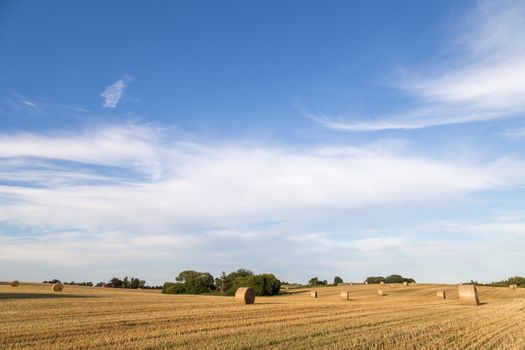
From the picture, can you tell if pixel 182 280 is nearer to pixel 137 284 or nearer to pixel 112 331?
pixel 137 284

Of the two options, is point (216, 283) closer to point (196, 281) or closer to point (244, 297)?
point (196, 281)

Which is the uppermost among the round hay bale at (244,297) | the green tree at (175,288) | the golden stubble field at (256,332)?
the green tree at (175,288)

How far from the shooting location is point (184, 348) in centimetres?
976

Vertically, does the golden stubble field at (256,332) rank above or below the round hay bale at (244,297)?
below

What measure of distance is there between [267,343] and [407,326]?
5599mm

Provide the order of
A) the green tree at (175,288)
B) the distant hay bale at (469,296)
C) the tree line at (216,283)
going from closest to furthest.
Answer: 1. the distant hay bale at (469,296)
2. the tree line at (216,283)
3. the green tree at (175,288)

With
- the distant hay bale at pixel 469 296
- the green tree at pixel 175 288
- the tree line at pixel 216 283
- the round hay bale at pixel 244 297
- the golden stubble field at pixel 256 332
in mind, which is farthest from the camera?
the green tree at pixel 175 288

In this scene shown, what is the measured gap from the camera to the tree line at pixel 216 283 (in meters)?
56.2

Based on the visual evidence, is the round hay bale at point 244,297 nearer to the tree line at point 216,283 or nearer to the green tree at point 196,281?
the tree line at point 216,283

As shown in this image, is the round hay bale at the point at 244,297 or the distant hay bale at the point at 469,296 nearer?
the distant hay bale at the point at 469,296

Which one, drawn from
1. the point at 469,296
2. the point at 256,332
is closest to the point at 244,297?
the point at 469,296

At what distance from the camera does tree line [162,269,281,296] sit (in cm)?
5622

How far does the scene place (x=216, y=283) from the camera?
70188 millimetres

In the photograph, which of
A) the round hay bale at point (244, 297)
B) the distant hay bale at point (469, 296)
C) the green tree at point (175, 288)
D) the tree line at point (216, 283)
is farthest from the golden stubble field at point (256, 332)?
the green tree at point (175, 288)
